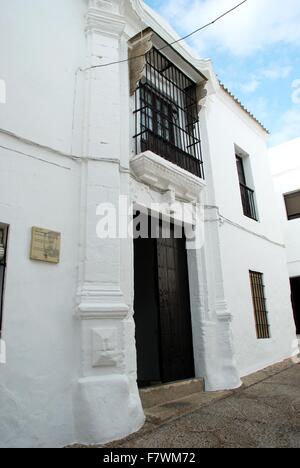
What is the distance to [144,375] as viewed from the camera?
215 inches

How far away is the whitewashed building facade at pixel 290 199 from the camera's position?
9.66m

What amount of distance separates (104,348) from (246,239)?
4310 mm

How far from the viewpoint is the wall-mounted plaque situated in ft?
10.3

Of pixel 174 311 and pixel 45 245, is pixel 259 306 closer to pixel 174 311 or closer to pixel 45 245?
pixel 174 311

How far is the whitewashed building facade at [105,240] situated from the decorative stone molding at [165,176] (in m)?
0.02

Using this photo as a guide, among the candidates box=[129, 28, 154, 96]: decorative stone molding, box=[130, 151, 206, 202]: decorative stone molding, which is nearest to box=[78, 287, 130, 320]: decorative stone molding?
box=[130, 151, 206, 202]: decorative stone molding

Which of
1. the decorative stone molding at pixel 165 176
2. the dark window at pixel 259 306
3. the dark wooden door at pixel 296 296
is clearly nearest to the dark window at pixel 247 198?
the dark window at pixel 259 306

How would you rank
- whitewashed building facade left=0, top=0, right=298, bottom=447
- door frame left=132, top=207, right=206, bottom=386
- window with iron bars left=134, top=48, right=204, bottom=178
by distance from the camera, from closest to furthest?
whitewashed building facade left=0, top=0, right=298, bottom=447 → door frame left=132, top=207, right=206, bottom=386 → window with iron bars left=134, top=48, right=204, bottom=178

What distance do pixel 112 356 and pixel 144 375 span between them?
2575 mm

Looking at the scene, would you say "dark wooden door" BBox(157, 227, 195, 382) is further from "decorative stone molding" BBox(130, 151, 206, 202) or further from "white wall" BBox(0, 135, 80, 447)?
"white wall" BBox(0, 135, 80, 447)

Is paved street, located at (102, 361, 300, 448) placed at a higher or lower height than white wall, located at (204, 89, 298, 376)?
lower

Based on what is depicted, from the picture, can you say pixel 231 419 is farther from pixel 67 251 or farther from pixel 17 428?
pixel 67 251

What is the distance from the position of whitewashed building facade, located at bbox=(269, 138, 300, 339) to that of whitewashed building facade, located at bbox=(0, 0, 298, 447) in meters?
3.35

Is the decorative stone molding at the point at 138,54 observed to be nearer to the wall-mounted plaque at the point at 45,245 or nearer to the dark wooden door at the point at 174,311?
the dark wooden door at the point at 174,311
